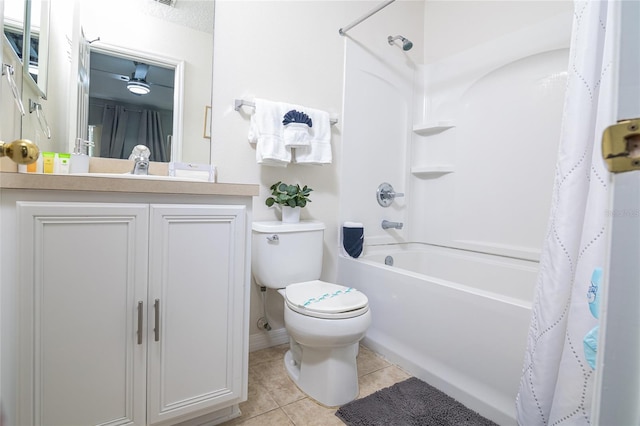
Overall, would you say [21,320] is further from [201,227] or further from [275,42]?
[275,42]

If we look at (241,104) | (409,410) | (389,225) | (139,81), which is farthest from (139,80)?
(409,410)

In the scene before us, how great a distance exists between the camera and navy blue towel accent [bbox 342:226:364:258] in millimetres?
1962

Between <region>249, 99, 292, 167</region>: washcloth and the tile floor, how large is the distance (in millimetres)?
1069

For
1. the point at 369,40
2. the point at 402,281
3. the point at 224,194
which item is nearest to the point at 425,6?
the point at 369,40

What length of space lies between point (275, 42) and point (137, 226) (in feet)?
4.47

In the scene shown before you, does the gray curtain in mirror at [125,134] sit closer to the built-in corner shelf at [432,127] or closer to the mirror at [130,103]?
the mirror at [130,103]

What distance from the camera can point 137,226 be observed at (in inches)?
36.3

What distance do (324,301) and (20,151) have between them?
1065 mm

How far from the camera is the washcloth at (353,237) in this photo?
196 centimetres

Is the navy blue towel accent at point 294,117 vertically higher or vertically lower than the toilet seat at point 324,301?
higher

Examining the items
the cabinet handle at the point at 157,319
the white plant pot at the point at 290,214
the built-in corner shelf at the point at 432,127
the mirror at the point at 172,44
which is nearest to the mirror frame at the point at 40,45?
the mirror at the point at 172,44

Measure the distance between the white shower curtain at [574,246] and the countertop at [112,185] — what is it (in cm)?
96

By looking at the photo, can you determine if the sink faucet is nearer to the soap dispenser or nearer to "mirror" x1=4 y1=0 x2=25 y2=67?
the soap dispenser

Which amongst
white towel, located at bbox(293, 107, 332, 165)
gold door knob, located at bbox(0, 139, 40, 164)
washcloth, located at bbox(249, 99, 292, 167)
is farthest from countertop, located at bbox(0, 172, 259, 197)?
white towel, located at bbox(293, 107, 332, 165)
